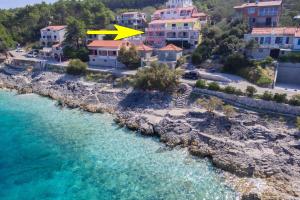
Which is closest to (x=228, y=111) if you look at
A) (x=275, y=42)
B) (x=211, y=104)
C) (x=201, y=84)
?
(x=211, y=104)

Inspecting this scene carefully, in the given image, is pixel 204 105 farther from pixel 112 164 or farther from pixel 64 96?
pixel 64 96

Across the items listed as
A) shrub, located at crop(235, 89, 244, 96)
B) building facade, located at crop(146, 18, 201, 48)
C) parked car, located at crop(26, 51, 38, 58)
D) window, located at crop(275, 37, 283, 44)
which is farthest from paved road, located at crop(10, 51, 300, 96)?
parked car, located at crop(26, 51, 38, 58)

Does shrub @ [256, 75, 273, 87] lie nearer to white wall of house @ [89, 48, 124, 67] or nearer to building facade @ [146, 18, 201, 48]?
building facade @ [146, 18, 201, 48]

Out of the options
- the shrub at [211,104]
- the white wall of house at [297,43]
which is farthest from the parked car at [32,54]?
the white wall of house at [297,43]

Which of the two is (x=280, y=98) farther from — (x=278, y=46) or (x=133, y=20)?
(x=133, y=20)

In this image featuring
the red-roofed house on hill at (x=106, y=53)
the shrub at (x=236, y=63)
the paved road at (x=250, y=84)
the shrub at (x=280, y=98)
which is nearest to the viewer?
the shrub at (x=280, y=98)

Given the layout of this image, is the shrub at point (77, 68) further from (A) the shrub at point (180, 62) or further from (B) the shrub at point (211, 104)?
(B) the shrub at point (211, 104)
